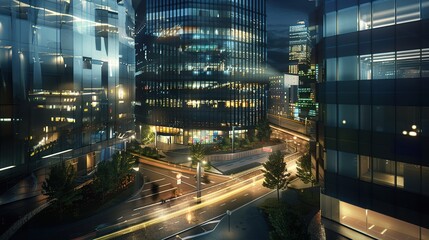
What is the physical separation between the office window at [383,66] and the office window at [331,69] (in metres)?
3.59

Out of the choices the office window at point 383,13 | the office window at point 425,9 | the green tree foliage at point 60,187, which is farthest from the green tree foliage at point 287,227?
the green tree foliage at point 60,187

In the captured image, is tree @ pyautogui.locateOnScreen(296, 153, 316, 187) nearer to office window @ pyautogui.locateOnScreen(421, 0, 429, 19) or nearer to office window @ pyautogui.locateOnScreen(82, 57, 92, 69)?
office window @ pyautogui.locateOnScreen(421, 0, 429, 19)

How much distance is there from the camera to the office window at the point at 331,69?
1096 inches

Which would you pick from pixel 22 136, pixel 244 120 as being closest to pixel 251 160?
pixel 244 120

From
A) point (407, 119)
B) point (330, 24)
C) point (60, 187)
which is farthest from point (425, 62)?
point (60, 187)

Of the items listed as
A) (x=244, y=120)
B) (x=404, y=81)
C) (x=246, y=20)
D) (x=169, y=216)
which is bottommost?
(x=169, y=216)

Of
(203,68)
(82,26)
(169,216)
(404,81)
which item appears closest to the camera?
(404,81)

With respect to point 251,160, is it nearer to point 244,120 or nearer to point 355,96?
point 244,120

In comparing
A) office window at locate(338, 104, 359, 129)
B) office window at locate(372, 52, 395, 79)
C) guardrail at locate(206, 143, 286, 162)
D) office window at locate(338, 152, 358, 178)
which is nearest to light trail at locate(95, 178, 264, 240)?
guardrail at locate(206, 143, 286, 162)

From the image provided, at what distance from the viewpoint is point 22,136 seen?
32.1m

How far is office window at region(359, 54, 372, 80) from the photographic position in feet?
82.2

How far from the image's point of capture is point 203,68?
8281 centimetres

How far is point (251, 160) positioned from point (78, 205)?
118ft

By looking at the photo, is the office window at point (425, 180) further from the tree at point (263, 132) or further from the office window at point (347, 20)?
the tree at point (263, 132)
